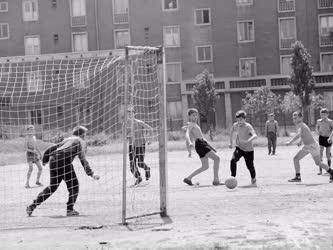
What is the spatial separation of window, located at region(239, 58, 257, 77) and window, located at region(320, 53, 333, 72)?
17.2 feet

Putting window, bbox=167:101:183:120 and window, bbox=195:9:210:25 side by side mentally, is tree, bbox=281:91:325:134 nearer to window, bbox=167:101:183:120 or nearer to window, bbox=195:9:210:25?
window, bbox=167:101:183:120

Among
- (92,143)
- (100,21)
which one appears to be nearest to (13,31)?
(100,21)

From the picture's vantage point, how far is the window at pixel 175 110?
52.7 m

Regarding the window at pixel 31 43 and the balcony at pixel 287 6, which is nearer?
the balcony at pixel 287 6

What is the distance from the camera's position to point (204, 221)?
988cm

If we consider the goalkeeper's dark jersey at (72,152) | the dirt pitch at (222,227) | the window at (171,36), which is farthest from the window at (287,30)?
the goalkeeper's dark jersey at (72,152)

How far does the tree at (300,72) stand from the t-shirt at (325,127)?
30.4 meters

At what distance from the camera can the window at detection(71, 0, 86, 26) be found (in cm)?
5356

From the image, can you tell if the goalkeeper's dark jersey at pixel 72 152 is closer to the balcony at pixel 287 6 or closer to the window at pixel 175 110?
the window at pixel 175 110

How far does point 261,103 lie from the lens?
4769 cm

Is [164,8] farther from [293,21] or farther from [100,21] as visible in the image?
[293,21]

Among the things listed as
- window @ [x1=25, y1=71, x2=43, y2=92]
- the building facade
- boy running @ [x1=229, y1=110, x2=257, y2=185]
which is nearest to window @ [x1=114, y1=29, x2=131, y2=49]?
the building facade

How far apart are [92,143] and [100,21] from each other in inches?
1199

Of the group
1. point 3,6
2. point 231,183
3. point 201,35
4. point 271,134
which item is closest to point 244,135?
point 231,183
